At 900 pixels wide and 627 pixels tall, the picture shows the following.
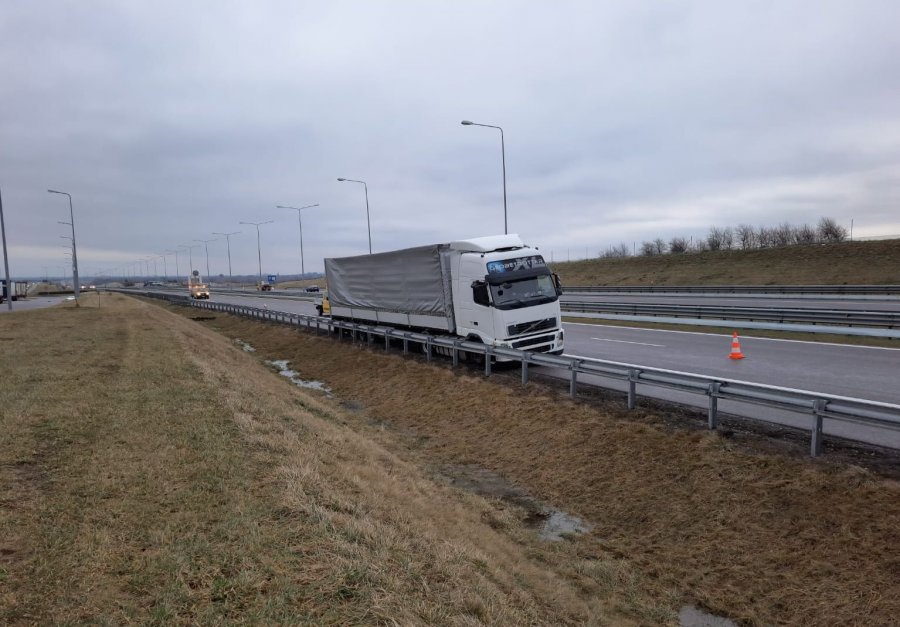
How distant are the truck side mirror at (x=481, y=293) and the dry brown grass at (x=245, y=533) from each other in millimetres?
6000

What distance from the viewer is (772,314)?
20438 millimetres

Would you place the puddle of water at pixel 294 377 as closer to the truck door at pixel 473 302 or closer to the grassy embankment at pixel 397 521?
the truck door at pixel 473 302

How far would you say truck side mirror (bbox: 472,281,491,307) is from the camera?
1484 centimetres

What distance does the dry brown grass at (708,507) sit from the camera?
5.54m

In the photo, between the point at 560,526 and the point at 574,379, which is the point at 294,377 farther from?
the point at 560,526

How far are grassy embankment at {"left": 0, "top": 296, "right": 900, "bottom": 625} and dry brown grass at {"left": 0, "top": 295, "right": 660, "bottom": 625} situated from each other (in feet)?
0.08

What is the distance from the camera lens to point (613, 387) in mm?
12352

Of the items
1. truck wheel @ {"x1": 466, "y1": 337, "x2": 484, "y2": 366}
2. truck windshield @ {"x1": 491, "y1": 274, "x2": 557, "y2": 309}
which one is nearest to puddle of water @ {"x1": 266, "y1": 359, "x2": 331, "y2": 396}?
truck wheel @ {"x1": 466, "y1": 337, "x2": 484, "y2": 366}

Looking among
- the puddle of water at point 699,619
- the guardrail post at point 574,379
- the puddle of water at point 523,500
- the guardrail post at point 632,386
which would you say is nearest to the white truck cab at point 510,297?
the guardrail post at point 574,379

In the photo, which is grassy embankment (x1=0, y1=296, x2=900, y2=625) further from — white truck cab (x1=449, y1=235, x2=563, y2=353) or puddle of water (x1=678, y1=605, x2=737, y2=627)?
white truck cab (x1=449, y1=235, x2=563, y2=353)

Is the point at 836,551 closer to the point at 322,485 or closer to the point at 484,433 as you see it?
the point at 322,485

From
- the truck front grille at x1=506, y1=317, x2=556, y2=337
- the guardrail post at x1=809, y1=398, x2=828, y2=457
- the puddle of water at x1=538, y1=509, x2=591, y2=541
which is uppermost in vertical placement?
the truck front grille at x1=506, y1=317, x2=556, y2=337

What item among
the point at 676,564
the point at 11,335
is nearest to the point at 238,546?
the point at 676,564

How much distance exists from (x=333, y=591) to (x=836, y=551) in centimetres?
502
